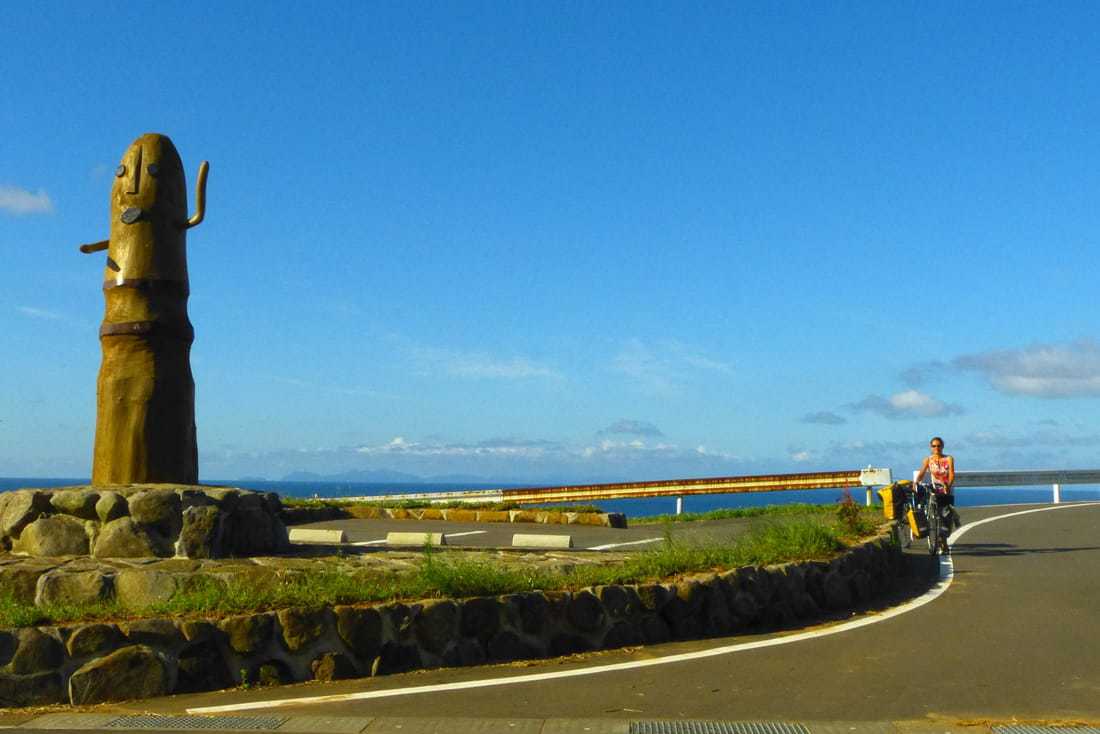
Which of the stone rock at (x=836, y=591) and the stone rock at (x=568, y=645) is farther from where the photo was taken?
the stone rock at (x=836, y=591)

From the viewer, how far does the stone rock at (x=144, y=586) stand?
887cm

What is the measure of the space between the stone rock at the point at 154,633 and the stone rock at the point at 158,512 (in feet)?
8.91

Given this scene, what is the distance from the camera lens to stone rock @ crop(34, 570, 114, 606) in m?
8.84

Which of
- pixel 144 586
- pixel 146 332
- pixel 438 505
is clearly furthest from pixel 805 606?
pixel 438 505

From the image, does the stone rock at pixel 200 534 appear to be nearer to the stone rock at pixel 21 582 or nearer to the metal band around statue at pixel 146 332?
the stone rock at pixel 21 582

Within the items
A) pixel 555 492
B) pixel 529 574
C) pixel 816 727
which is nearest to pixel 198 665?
pixel 529 574

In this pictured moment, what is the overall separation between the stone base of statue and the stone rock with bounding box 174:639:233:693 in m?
2.63

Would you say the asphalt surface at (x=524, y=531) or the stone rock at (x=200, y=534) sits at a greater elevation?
the stone rock at (x=200, y=534)

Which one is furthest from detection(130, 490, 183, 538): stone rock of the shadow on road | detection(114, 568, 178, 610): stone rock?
the shadow on road

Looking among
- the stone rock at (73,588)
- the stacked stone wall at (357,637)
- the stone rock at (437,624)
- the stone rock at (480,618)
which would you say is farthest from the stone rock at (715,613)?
the stone rock at (73,588)

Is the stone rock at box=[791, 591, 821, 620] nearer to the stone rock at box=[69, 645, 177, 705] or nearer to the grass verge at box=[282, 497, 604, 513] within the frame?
the stone rock at box=[69, 645, 177, 705]

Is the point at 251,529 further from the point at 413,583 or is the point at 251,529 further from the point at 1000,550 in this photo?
the point at 1000,550

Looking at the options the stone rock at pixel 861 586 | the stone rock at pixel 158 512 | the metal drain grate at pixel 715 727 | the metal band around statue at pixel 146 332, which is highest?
the metal band around statue at pixel 146 332

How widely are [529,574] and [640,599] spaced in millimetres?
1026
